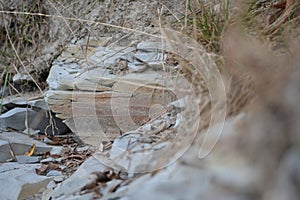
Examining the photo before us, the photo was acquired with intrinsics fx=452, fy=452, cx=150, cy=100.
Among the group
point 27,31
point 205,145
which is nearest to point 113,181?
point 205,145

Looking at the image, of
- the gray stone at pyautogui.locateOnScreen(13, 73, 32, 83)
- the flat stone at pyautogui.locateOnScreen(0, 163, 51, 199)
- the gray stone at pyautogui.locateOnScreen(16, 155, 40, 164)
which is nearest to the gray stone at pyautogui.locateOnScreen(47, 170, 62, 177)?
the flat stone at pyautogui.locateOnScreen(0, 163, 51, 199)

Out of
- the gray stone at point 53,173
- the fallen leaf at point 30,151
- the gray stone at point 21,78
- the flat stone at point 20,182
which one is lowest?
the fallen leaf at point 30,151

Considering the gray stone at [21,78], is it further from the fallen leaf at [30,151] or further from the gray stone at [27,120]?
the fallen leaf at [30,151]

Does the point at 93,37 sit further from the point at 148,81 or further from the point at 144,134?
the point at 144,134

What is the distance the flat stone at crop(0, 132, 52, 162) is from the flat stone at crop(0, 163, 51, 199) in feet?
0.76

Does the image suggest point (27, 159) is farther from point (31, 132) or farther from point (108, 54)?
point (108, 54)

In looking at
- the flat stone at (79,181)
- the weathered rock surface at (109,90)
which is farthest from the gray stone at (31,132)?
the flat stone at (79,181)

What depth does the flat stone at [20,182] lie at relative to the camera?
1182 mm

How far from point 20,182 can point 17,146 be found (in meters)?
0.50

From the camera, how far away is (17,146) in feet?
5.58

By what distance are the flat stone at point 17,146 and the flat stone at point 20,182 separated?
0.23 m

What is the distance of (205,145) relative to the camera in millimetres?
740

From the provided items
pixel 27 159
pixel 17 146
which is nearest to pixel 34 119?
pixel 17 146

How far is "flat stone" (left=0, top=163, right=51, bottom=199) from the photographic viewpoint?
1.18 m
